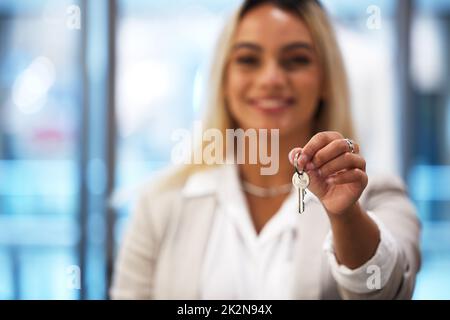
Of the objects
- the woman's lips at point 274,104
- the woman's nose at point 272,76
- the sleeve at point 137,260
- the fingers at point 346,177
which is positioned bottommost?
the sleeve at point 137,260

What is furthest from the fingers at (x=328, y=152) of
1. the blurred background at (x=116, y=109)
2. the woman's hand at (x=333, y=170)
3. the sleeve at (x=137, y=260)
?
the sleeve at (x=137, y=260)

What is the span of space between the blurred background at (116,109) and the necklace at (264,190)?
137 millimetres

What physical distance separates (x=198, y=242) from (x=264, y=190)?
0.40 feet

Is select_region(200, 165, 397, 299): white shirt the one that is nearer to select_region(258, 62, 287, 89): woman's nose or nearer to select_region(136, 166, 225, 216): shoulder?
select_region(136, 166, 225, 216): shoulder

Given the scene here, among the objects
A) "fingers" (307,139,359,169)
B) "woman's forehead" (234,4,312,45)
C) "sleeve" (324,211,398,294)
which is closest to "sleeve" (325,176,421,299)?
"sleeve" (324,211,398,294)

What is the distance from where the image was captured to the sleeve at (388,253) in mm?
694

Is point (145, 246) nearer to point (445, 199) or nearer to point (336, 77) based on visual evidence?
point (336, 77)

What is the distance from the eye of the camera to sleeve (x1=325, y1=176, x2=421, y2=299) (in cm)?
69

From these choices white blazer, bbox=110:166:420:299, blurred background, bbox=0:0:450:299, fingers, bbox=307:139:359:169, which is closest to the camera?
fingers, bbox=307:139:359:169

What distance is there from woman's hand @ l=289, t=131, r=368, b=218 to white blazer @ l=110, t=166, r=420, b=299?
0.05 m

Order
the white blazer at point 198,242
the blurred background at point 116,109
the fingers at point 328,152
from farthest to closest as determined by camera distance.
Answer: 1. the blurred background at point 116,109
2. the white blazer at point 198,242
3. the fingers at point 328,152

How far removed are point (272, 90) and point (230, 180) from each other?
0.15 meters

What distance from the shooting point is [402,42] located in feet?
3.16

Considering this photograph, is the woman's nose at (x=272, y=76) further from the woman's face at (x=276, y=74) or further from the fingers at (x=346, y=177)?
the fingers at (x=346, y=177)
